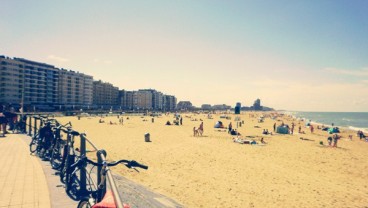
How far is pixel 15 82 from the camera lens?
90875 millimetres

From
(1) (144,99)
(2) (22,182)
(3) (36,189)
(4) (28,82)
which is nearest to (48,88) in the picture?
(4) (28,82)

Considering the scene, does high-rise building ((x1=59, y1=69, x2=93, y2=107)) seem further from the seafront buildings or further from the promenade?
the promenade

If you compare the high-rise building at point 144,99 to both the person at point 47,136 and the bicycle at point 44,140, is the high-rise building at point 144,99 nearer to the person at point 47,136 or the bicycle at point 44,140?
the bicycle at point 44,140

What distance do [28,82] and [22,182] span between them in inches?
4272

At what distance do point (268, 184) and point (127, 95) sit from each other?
172 meters

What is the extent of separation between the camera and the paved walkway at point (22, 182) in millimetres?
5330

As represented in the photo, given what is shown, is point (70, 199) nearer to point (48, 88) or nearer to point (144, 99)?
point (48, 88)

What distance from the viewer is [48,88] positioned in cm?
10881

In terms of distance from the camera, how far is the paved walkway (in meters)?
5.33

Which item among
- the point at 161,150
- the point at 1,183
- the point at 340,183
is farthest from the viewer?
the point at 161,150

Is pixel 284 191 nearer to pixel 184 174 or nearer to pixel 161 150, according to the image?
pixel 184 174

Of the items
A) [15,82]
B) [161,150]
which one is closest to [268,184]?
[161,150]

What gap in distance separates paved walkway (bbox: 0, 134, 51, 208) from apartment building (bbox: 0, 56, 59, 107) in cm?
8291

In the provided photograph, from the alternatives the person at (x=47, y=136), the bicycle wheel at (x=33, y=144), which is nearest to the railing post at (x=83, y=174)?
the person at (x=47, y=136)
